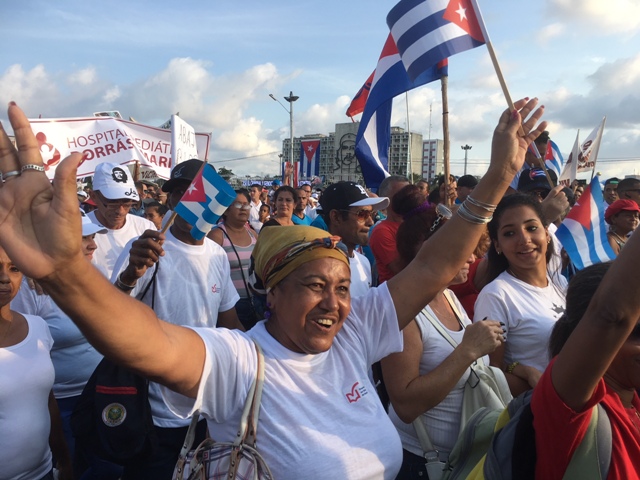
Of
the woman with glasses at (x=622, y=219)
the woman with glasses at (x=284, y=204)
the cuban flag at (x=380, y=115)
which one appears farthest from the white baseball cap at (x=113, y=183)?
the woman with glasses at (x=622, y=219)

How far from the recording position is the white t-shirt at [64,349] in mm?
3365

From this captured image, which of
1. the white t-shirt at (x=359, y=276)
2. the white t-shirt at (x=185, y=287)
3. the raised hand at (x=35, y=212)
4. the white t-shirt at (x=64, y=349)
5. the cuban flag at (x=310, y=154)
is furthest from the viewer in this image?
the cuban flag at (x=310, y=154)

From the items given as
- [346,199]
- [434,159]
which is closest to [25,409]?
[346,199]

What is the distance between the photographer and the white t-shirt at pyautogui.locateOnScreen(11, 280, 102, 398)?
132 inches

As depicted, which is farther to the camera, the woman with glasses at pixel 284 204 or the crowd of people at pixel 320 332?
the woman with glasses at pixel 284 204

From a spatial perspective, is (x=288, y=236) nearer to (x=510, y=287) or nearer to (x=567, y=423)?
(x=567, y=423)

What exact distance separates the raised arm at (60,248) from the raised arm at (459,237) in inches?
45.2

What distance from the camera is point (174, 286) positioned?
10.6 feet

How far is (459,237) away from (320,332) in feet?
2.36

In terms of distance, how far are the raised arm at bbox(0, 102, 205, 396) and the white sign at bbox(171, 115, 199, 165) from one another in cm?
350

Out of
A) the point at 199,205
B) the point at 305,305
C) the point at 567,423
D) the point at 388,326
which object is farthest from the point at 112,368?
the point at 567,423

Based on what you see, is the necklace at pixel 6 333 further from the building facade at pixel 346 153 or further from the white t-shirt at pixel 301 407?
the building facade at pixel 346 153

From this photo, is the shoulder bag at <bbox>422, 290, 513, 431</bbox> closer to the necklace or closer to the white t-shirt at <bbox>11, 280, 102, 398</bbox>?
the necklace

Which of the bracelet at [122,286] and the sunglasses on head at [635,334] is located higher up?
the sunglasses on head at [635,334]
